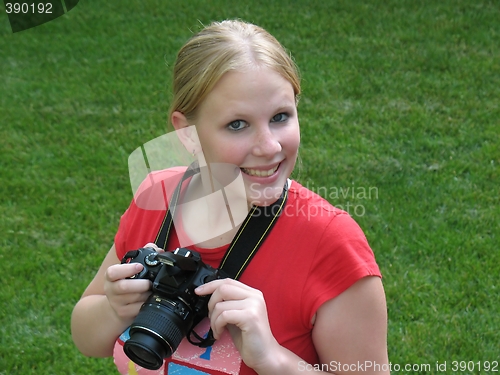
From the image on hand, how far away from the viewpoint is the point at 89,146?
16.3 ft

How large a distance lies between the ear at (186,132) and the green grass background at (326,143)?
1728mm

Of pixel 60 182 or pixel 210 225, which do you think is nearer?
pixel 210 225

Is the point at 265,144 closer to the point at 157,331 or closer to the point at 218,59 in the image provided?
the point at 218,59

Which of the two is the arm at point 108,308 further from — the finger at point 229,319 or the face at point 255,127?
the face at point 255,127

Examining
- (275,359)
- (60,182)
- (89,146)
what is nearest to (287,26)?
(89,146)

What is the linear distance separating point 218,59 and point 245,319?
2.31 ft

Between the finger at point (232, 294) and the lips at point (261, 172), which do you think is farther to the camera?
the lips at point (261, 172)

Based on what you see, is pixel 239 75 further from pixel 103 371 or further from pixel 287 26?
pixel 287 26

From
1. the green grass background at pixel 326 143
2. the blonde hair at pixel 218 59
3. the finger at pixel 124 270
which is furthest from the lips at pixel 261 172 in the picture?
the green grass background at pixel 326 143

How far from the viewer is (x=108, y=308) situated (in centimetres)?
191

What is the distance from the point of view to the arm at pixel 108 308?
177cm

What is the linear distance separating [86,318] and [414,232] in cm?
249

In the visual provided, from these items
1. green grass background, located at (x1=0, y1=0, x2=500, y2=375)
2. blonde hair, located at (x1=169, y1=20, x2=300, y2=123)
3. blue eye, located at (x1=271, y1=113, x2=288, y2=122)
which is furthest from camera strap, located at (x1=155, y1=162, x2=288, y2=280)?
green grass background, located at (x1=0, y1=0, x2=500, y2=375)

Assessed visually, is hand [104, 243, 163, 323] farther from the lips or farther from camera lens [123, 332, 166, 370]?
the lips
